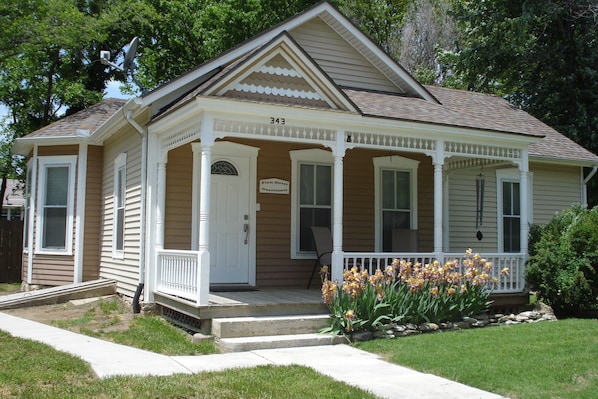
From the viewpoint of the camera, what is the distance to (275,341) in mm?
8336

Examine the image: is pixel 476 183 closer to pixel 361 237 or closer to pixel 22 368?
pixel 361 237

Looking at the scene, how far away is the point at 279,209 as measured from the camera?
39.1ft

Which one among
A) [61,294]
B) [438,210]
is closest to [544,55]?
[438,210]

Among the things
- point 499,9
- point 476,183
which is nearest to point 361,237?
point 476,183

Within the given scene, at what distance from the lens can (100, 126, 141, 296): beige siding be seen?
11.3 meters

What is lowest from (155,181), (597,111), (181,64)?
(155,181)

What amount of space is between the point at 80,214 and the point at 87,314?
11.1ft

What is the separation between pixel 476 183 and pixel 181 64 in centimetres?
1675

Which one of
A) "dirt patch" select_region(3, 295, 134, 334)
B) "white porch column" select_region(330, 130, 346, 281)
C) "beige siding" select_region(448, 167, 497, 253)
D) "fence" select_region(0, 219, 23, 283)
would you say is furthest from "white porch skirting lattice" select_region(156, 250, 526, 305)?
"fence" select_region(0, 219, 23, 283)

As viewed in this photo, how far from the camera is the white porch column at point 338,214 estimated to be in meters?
9.63

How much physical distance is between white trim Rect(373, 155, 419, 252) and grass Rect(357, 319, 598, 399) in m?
3.69

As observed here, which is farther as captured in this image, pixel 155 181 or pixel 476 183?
pixel 476 183

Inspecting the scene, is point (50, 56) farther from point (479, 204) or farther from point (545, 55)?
point (545, 55)

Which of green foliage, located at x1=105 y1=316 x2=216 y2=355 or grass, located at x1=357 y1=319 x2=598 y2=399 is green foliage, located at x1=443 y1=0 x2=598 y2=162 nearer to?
grass, located at x1=357 y1=319 x2=598 y2=399
